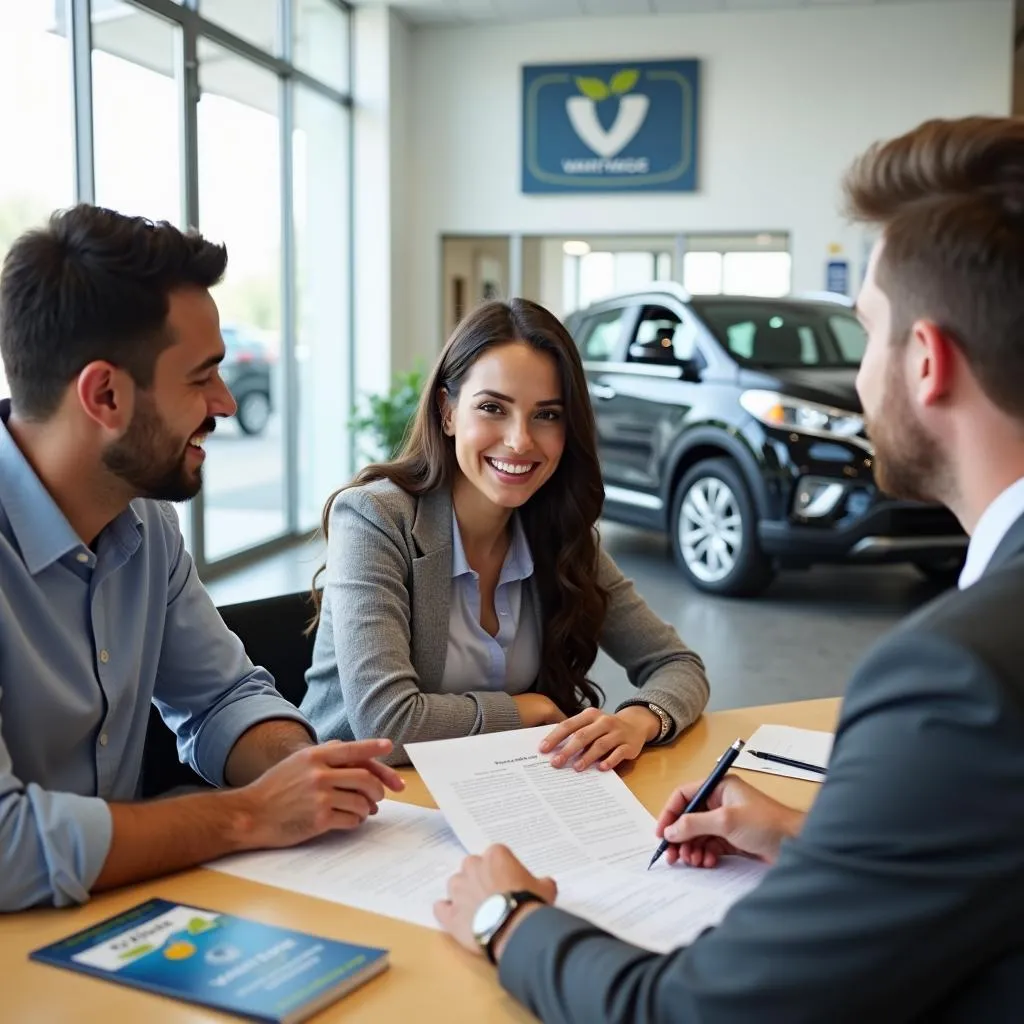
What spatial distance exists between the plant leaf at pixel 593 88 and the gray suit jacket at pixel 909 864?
926 cm

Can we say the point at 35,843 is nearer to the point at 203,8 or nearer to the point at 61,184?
the point at 61,184

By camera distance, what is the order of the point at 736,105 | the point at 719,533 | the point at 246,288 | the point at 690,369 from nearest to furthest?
the point at 719,533
the point at 690,369
the point at 246,288
the point at 736,105

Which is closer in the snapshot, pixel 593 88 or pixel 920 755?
pixel 920 755

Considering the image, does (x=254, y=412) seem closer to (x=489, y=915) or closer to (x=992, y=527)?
(x=489, y=915)

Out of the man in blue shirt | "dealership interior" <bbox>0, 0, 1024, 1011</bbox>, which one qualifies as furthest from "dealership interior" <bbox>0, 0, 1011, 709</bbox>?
the man in blue shirt

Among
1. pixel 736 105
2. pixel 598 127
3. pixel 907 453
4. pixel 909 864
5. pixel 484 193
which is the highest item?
pixel 736 105

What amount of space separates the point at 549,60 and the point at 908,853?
9564 mm

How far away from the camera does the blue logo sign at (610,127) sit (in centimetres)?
942

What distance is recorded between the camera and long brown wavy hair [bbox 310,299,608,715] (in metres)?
2.21

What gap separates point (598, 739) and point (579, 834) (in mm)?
269

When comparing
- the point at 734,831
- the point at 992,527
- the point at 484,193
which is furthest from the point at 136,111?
the point at 992,527

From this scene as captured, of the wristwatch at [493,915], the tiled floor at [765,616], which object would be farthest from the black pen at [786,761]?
the tiled floor at [765,616]

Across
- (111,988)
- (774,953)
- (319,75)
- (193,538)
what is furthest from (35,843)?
(319,75)

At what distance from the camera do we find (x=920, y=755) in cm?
80
